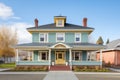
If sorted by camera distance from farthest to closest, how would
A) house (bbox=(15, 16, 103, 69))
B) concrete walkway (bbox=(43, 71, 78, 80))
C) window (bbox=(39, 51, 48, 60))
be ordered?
1. window (bbox=(39, 51, 48, 60))
2. house (bbox=(15, 16, 103, 69))
3. concrete walkway (bbox=(43, 71, 78, 80))

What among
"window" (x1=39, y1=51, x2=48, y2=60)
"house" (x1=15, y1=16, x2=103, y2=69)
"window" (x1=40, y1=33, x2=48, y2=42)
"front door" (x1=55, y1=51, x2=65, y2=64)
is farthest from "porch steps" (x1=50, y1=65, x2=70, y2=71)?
"window" (x1=40, y1=33, x2=48, y2=42)

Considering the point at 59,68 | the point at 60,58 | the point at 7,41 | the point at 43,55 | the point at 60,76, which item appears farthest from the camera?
the point at 7,41

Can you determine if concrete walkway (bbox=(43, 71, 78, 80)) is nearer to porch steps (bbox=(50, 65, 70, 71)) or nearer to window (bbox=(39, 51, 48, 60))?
porch steps (bbox=(50, 65, 70, 71))

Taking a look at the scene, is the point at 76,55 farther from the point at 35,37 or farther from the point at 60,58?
the point at 35,37

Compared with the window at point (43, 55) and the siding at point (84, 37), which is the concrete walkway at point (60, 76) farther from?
the siding at point (84, 37)

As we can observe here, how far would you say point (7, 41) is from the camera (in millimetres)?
62156

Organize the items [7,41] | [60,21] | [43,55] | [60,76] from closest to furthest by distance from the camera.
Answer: [60,76] → [43,55] → [60,21] → [7,41]

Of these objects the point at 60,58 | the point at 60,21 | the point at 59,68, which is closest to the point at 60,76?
the point at 59,68

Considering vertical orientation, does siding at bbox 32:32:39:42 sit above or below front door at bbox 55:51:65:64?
above

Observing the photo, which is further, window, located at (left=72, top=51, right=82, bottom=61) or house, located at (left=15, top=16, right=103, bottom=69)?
window, located at (left=72, top=51, right=82, bottom=61)

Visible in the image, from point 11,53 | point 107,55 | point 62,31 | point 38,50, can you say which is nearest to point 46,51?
point 38,50

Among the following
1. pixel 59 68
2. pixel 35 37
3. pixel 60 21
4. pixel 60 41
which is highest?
pixel 60 21

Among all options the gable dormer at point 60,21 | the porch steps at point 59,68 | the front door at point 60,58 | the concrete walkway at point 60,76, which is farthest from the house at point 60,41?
the concrete walkway at point 60,76

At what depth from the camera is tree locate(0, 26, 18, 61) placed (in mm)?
60750
